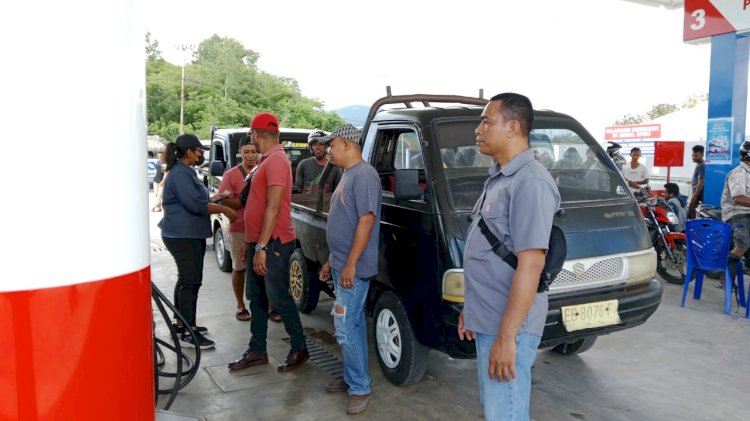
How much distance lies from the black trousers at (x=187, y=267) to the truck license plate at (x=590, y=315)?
2925 millimetres

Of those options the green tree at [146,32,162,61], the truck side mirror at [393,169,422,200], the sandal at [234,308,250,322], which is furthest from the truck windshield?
the green tree at [146,32,162,61]

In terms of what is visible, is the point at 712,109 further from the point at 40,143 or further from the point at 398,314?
the point at 40,143

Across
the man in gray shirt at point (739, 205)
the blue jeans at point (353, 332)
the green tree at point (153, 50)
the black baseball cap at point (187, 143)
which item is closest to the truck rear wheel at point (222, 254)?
the black baseball cap at point (187, 143)

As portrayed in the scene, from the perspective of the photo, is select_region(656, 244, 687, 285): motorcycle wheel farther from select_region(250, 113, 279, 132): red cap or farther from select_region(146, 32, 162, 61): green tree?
select_region(146, 32, 162, 61): green tree

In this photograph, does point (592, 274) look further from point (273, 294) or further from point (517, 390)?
point (273, 294)

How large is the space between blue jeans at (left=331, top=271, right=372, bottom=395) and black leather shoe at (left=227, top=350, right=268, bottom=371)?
97cm

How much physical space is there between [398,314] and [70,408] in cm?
284

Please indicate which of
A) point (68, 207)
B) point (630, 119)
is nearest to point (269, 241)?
point (68, 207)

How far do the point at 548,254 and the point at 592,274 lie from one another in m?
1.62

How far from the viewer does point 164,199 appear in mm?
4762

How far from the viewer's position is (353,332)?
3748 millimetres

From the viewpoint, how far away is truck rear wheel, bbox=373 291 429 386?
154 inches

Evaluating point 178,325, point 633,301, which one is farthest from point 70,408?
point 178,325

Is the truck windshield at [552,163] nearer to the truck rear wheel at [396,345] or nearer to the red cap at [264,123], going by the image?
the truck rear wheel at [396,345]
